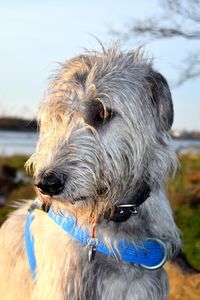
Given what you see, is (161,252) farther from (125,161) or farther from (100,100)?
(100,100)

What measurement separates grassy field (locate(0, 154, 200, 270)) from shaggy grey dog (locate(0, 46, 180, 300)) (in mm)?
5411

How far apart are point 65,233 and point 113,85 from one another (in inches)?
42.3

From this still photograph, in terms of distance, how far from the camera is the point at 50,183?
3715mm

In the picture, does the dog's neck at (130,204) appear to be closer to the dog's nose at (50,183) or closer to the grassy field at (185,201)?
the dog's nose at (50,183)

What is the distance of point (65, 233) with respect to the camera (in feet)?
14.4

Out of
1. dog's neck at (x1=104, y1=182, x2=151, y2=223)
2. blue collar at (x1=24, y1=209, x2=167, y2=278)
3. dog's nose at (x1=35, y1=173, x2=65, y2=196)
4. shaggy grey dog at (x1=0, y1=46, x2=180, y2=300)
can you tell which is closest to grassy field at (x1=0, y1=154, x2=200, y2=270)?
blue collar at (x1=24, y1=209, x2=167, y2=278)

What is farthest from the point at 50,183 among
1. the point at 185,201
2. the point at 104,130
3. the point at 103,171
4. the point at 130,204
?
the point at 185,201

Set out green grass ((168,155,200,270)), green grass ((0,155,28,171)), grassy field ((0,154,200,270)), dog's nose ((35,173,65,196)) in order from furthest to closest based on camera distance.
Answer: green grass ((0,155,28,171)), grassy field ((0,154,200,270)), green grass ((168,155,200,270)), dog's nose ((35,173,65,196))

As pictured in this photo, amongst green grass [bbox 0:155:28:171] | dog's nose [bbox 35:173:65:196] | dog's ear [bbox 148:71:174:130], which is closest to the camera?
dog's nose [bbox 35:173:65:196]

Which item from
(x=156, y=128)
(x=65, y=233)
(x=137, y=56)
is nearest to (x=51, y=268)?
(x=65, y=233)

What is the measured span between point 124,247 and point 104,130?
0.84 meters

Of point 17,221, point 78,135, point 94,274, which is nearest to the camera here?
point 78,135

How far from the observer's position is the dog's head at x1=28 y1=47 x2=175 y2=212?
3.85 metres

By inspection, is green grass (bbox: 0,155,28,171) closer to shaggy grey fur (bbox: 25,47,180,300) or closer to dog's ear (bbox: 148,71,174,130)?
shaggy grey fur (bbox: 25,47,180,300)
